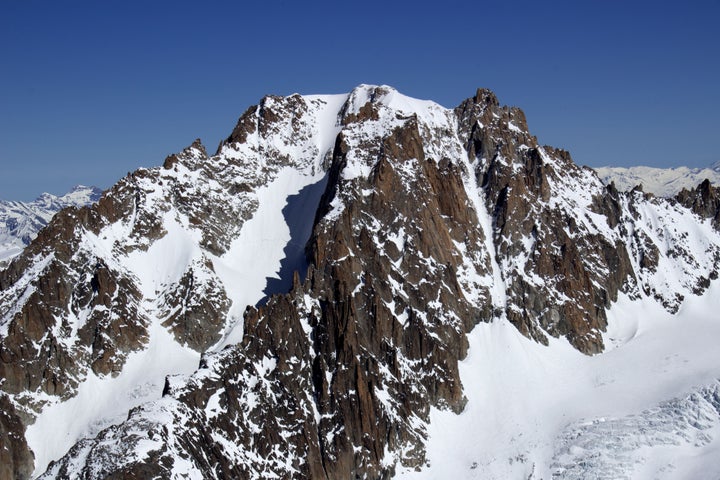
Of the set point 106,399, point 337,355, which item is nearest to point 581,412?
point 337,355

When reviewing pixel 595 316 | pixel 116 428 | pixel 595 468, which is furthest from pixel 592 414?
pixel 116 428

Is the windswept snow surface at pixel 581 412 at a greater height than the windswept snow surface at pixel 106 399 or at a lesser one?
lesser

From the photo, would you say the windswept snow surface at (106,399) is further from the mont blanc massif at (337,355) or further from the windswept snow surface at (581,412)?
the windswept snow surface at (581,412)

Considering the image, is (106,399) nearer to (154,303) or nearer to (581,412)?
(154,303)

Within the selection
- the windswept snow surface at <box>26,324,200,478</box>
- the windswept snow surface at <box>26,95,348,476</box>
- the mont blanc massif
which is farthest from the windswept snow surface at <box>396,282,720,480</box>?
the windswept snow surface at <box>26,324,200,478</box>

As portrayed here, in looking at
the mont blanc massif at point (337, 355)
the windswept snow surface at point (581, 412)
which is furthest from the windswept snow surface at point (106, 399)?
the windswept snow surface at point (581, 412)

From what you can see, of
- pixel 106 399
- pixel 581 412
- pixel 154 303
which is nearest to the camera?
pixel 106 399
